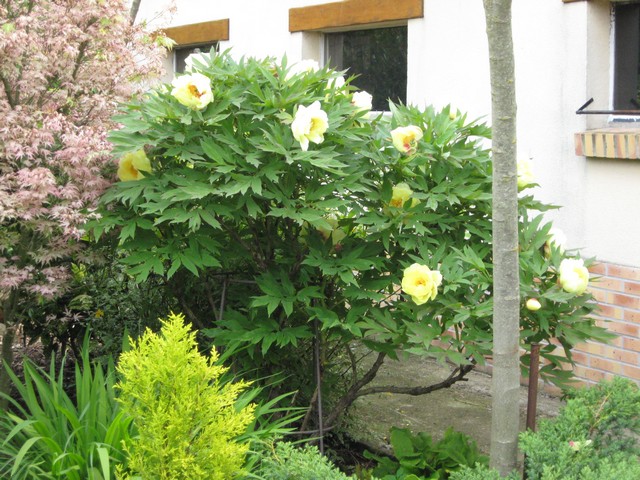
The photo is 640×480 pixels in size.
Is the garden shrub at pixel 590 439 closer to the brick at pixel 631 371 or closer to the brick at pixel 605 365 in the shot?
the brick at pixel 631 371

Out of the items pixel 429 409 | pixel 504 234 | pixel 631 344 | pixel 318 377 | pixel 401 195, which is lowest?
pixel 429 409

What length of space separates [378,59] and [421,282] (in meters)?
4.32

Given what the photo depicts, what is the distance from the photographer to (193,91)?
3.60 metres

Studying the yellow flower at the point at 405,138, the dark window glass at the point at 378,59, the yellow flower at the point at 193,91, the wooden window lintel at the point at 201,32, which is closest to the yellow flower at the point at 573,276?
the yellow flower at the point at 405,138

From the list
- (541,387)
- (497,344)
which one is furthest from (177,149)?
(541,387)

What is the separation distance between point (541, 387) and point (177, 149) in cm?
349

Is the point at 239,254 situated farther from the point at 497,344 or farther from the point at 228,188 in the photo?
the point at 497,344

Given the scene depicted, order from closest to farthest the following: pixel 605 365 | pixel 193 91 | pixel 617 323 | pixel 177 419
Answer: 1. pixel 177 419
2. pixel 193 91
3. pixel 617 323
4. pixel 605 365

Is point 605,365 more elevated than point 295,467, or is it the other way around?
point 295,467

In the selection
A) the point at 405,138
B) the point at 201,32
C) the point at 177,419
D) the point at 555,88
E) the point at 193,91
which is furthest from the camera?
the point at 201,32

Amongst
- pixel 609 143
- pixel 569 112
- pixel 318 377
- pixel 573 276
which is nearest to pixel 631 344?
pixel 609 143

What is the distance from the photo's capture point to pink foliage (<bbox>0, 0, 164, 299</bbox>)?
3.75 metres

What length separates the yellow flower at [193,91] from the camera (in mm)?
3576

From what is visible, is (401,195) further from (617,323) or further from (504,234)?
(617,323)
